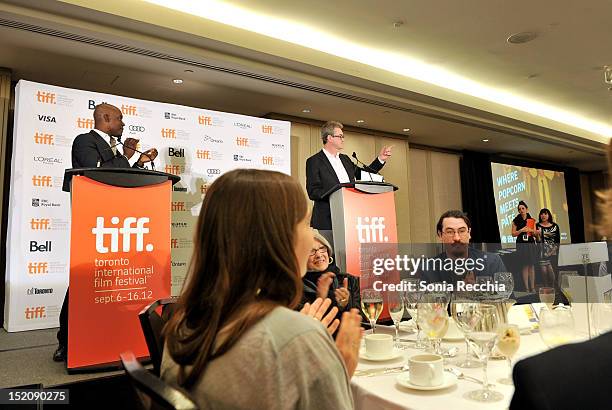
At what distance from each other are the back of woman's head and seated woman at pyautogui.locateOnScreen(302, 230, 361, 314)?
4.62ft

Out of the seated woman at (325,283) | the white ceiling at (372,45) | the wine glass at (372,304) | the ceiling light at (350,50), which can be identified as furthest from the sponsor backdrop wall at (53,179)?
the wine glass at (372,304)

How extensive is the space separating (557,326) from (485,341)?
0.27 metres

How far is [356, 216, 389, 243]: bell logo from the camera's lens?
341 cm

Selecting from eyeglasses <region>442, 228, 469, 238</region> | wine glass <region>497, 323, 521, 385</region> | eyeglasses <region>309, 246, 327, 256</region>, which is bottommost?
wine glass <region>497, 323, 521, 385</region>

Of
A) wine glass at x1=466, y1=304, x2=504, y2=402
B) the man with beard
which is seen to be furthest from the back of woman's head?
the man with beard

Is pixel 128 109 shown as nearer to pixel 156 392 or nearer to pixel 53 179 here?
pixel 53 179

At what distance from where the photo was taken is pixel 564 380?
0.47 m

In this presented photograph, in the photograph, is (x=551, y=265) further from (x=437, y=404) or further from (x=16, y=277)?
(x=16, y=277)

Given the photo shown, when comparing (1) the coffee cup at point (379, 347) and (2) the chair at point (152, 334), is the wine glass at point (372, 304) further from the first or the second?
(2) the chair at point (152, 334)

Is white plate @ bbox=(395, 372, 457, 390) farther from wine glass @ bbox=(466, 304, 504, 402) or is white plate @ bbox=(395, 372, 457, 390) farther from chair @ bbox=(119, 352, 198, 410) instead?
chair @ bbox=(119, 352, 198, 410)

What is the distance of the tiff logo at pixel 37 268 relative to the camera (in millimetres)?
3614

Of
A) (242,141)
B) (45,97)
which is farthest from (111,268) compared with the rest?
(242,141)

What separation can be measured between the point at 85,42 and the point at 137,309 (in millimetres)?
2457

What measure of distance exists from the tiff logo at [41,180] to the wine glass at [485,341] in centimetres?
371
